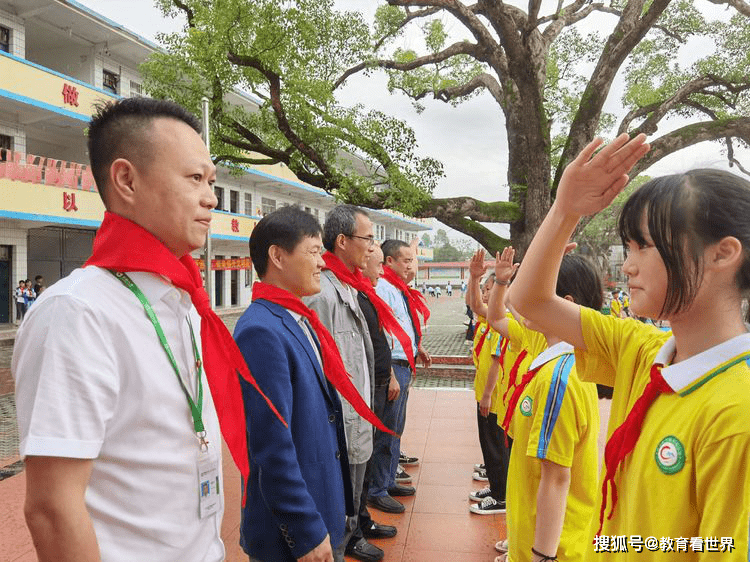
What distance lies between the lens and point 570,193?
1.20m

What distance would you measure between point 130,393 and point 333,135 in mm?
6673

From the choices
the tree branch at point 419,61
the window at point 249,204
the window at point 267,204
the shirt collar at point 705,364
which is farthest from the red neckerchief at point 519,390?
the window at point 267,204

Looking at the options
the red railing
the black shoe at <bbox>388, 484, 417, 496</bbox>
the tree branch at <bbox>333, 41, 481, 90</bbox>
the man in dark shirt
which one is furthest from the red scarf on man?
the red railing

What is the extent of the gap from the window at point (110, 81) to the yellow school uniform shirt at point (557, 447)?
1778cm

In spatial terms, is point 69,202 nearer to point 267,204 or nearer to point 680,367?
point 267,204

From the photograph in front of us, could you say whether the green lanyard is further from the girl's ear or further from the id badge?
the girl's ear

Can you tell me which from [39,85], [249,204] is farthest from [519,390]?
[249,204]

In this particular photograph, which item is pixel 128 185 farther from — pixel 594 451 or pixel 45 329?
pixel 594 451

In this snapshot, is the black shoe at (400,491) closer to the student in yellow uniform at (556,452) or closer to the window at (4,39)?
the student in yellow uniform at (556,452)

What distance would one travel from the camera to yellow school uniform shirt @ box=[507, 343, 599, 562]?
190 centimetres

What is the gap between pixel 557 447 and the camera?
6.16 ft

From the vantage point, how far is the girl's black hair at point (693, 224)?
1.06 metres

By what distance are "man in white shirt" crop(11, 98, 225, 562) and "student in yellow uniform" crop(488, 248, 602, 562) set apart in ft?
3.73

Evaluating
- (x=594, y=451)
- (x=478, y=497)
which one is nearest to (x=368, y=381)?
(x=594, y=451)
